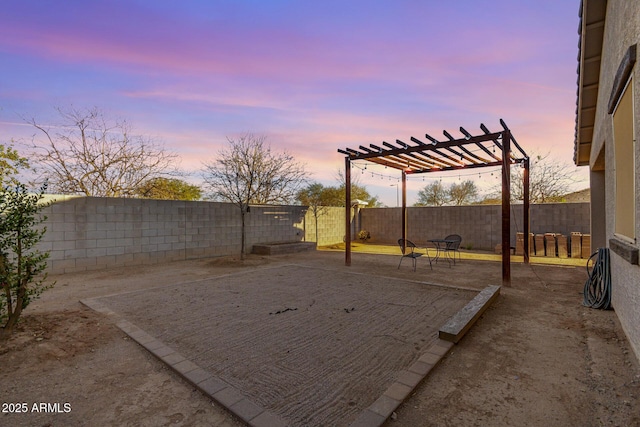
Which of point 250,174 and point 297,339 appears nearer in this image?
point 297,339

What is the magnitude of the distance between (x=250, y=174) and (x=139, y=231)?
3.47 meters

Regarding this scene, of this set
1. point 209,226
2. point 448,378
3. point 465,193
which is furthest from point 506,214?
point 465,193

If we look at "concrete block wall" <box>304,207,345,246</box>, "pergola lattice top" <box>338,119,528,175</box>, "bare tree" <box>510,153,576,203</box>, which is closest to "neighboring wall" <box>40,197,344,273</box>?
"concrete block wall" <box>304,207,345,246</box>

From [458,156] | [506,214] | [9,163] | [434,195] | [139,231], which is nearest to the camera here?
[506,214]

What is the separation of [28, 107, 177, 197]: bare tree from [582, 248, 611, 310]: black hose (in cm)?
1257

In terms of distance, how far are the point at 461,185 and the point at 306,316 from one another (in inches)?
896

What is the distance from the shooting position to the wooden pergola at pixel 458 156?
5.18 m

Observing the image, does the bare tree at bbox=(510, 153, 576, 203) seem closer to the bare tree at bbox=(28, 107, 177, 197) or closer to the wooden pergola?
the wooden pergola

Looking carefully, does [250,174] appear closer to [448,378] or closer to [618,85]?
[448,378]

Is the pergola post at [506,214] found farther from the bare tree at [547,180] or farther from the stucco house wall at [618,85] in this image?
the bare tree at [547,180]

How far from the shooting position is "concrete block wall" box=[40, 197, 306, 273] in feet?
20.3

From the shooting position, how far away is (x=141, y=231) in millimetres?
7379

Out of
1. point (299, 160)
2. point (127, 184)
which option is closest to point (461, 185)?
point (299, 160)

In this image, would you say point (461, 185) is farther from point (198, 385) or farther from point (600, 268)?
point (198, 385)
